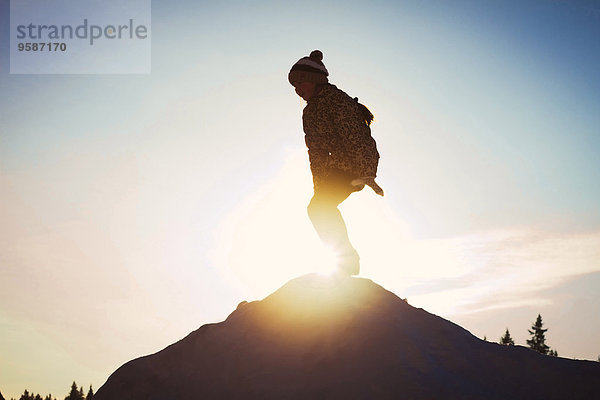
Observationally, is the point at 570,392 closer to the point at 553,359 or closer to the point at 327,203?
the point at 553,359

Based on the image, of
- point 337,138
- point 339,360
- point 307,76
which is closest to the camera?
point 339,360

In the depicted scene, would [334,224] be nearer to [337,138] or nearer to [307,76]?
[337,138]

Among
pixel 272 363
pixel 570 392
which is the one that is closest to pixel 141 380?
pixel 272 363

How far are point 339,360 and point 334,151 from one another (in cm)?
314

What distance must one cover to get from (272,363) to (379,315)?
1623mm

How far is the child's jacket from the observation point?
27.2 feet

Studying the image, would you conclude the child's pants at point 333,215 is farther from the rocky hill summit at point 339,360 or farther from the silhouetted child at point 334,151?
the rocky hill summit at point 339,360

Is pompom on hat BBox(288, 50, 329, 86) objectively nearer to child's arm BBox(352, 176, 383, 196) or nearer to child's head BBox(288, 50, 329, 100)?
child's head BBox(288, 50, 329, 100)

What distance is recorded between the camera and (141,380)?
7.33 metres

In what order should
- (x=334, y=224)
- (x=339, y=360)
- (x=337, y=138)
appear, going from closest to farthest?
1. (x=339, y=360)
2. (x=337, y=138)
3. (x=334, y=224)

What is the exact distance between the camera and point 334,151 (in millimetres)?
8375

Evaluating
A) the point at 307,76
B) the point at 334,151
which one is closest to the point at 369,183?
the point at 334,151

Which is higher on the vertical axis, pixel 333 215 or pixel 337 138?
pixel 337 138

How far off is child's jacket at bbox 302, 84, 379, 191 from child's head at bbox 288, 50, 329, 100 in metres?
0.16
